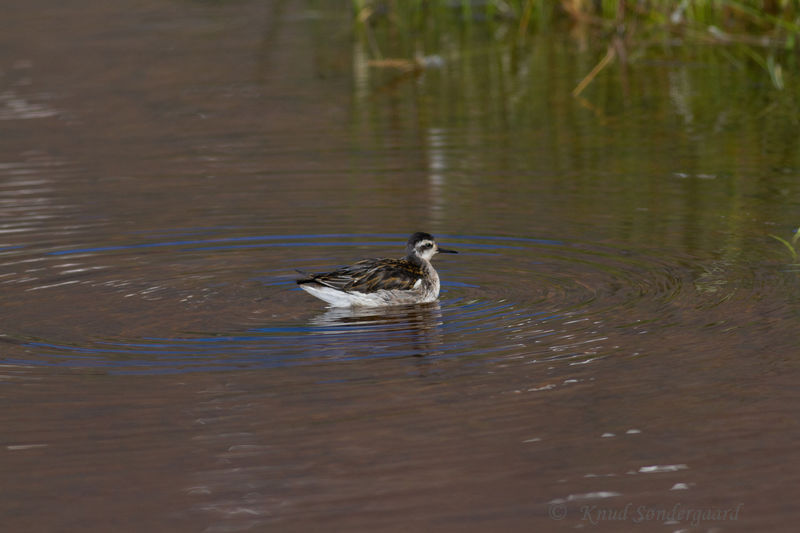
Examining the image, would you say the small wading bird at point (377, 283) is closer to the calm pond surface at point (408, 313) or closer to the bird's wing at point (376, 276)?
the bird's wing at point (376, 276)

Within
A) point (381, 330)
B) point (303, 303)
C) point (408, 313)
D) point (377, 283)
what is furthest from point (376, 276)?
point (381, 330)

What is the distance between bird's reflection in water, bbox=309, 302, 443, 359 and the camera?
30.9 feet

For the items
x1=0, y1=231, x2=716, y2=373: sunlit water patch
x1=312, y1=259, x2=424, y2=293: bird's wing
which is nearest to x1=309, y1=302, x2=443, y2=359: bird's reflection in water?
x1=0, y1=231, x2=716, y2=373: sunlit water patch

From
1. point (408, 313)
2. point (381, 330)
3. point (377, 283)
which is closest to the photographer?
point (381, 330)

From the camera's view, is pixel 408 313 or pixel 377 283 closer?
pixel 408 313

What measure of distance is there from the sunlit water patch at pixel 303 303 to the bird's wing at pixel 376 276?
0.22m

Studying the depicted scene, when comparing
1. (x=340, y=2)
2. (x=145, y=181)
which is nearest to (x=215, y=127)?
(x=145, y=181)

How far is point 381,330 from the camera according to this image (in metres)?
10.2

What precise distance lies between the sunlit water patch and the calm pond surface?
4 centimetres

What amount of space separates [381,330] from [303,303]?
1.08 m

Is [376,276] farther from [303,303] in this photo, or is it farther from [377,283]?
[303,303]

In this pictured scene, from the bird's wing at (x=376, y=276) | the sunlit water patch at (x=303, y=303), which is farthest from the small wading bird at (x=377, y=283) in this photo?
the sunlit water patch at (x=303, y=303)

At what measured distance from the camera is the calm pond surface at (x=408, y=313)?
23.0ft

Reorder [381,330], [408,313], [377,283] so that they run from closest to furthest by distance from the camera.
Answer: [381,330]
[408,313]
[377,283]
